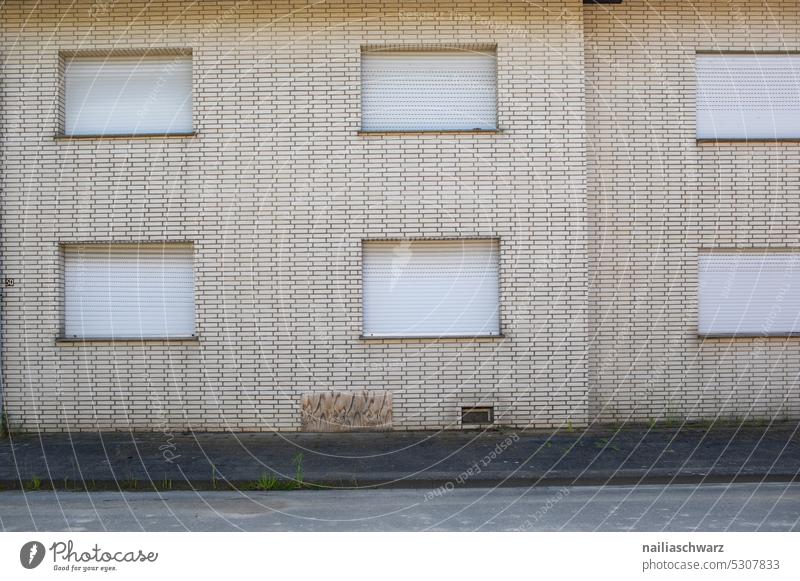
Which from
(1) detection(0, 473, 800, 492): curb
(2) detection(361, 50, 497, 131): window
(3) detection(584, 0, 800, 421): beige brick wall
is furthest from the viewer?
(3) detection(584, 0, 800, 421): beige brick wall

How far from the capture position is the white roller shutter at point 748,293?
13.8m

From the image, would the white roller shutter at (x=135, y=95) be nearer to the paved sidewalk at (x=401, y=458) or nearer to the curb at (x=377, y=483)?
the paved sidewalk at (x=401, y=458)

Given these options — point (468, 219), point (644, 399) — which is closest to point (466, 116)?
point (468, 219)

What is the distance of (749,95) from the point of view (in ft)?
45.0

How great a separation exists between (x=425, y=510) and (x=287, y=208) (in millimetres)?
5875

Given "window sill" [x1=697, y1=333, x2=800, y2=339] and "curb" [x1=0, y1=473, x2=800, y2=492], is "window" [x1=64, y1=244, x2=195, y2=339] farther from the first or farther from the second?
"window sill" [x1=697, y1=333, x2=800, y2=339]

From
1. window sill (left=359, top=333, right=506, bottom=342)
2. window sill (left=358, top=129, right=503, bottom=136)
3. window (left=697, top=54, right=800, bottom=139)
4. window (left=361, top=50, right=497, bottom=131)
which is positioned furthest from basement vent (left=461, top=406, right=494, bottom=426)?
window (left=697, top=54, right=800, bottom=139)

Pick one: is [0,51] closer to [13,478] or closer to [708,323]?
[13,478]

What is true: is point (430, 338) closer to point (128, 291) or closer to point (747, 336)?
point (128, 291)

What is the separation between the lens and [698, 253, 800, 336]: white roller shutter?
13.8 m

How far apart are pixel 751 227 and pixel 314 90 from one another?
6431mm

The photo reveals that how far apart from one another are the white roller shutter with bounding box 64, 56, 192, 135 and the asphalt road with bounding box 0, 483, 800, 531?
577 cm

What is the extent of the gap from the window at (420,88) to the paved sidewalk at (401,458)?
4.28 meters

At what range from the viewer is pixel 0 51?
43.8 feet
